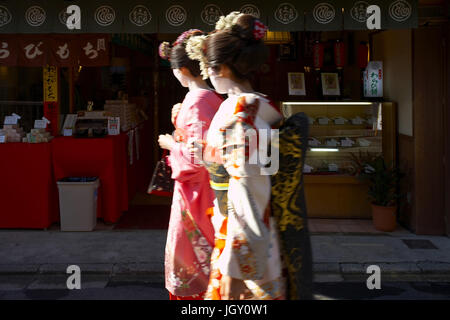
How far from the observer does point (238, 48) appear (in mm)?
2787

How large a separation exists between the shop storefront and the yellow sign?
0.17 ft

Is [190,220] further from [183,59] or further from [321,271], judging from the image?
[321,271]

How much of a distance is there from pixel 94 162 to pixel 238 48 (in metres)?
6.14

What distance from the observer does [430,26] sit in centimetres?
788

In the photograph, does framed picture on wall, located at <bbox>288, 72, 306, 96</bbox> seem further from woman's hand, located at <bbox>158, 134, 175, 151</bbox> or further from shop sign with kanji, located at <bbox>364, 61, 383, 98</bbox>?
woman's hand, located at <bbox>158, 134, 175, 151</bbox>

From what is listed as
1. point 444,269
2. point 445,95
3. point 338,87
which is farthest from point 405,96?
point 444,269

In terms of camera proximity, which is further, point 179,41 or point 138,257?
point 138,257

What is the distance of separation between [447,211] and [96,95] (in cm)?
711

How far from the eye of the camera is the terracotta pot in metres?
8.23

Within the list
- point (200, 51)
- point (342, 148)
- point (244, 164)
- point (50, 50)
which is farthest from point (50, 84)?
point (244, 164)

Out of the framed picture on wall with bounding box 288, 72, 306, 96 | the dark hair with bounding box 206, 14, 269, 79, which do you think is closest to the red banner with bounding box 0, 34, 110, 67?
the framed picture on wall with bounding box 288, 72, 306, 96

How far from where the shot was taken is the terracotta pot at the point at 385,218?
8227mm

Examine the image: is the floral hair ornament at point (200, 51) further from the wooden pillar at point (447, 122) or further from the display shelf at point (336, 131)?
the display shelf at point (336, 131)

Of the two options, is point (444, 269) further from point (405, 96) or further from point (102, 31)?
point (102, 31)
